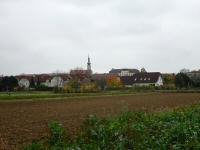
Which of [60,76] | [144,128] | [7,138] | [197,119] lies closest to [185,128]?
[144,128]

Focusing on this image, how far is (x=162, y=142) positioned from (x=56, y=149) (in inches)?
137

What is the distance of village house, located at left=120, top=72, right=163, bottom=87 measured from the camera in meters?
148

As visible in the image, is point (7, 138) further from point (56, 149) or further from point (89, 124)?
point (56, 149)

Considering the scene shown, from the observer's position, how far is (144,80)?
150625 mm

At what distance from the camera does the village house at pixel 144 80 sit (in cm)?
14750

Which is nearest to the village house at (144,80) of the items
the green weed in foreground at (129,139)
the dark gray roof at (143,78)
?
the dark gray roof at (143,78)

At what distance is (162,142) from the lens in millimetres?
14203

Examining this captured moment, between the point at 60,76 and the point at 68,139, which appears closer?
the point at 68,139

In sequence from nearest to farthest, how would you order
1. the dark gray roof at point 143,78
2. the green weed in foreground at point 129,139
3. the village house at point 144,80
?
1. the green weed in foreground at point 129,139
2. the village house at point 144,80
3. the dark gray roof at point 143,78

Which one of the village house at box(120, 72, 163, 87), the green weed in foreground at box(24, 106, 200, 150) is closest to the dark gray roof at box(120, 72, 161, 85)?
the village house at box(120, 72, 163, 87)

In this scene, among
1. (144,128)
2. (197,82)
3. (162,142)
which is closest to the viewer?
(162,142)

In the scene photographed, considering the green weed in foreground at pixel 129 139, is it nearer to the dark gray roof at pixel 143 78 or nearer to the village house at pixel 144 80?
the village house at pixel 144 80

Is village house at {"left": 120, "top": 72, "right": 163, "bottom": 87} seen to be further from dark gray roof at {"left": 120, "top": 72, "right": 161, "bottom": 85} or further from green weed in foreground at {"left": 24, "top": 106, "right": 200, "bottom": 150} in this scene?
green weed in foreground at {"left": 24, "top": 106, "right": 200, "bottom": 150}

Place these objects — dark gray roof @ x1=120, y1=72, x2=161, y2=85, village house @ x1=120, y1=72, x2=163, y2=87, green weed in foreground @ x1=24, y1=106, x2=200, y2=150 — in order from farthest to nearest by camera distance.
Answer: dark gray roof @ x1=120, y1=72, x2=161, y2=85, village house @ x1=120, y1=72, x2=163, y2=87, green weed in foreground @ x1=24, y1=106, x2=200, y2=150
